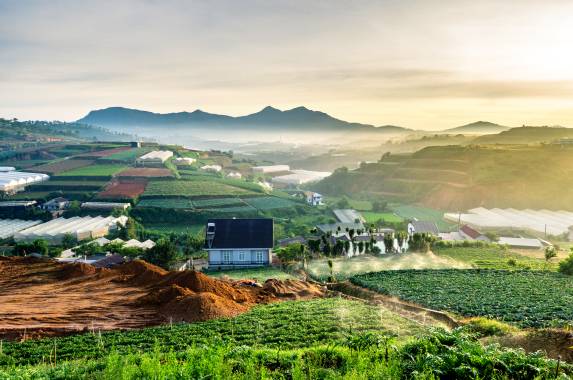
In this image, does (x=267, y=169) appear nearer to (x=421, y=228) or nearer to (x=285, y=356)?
(x=421, y=228)

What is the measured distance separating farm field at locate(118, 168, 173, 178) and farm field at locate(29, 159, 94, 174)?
14.3 meters

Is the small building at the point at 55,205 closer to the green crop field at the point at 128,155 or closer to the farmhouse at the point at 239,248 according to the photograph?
the green crop field at the point at 128,155

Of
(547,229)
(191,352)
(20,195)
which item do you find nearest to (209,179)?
(20,195)

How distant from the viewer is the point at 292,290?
2898cm

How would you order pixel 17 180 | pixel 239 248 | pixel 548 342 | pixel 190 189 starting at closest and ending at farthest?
pixel 548 342
pixel 239 248
pixel 190 189
pixel 17 180

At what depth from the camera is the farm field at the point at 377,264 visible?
3819 centimetres

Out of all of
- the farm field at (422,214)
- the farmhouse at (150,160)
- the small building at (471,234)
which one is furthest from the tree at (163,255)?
the farmhouse at (150,160)

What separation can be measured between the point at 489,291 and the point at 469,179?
7377 centimetres

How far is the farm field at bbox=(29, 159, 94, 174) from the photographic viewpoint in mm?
99137

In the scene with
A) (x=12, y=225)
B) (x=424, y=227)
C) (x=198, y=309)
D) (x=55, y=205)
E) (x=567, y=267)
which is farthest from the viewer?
(x=55, y=205)

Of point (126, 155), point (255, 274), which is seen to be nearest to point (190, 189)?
point (126, 155)

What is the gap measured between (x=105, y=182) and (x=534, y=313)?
254 feet

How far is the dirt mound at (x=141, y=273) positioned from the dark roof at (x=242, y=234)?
11.0m

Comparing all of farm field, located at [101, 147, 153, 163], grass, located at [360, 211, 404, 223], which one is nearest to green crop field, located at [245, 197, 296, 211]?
grass, located at [360, 211, 404, 223]
